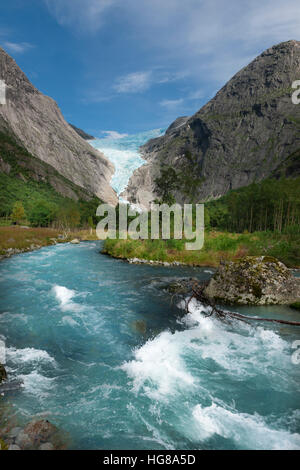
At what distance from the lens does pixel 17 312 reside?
41.9 feet

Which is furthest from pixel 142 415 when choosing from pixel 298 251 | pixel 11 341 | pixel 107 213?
pixel 107 213

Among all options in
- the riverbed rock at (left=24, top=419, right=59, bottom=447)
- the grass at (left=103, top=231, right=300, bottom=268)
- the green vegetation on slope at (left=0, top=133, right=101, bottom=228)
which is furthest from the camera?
the green vegetation on slope at (left=0, top=133, right=101, bottom=228)

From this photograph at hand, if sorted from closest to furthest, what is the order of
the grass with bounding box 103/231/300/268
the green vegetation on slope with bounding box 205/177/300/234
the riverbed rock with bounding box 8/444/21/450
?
the riverbed rock with bounding box 8/444/21/450 → the grass with bounding box 103/231/300/268 → the green vegetation on slope with bounding box 205/177/300/234

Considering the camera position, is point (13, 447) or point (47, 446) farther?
point (47, 446)

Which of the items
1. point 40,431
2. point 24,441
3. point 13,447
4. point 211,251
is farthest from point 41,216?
point 13,447

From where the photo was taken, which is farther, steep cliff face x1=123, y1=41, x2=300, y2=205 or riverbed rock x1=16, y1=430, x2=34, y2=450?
steep cliff face x1=123, y1=41, x2=300, y2=205

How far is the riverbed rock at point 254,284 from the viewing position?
537 inches

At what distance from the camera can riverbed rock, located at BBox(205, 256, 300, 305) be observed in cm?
1364

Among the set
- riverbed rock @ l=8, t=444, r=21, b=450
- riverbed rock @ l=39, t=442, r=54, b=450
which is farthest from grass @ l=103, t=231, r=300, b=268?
riverbed rock @ l=8, t=444, r=21, b=450

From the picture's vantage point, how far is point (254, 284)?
45.7 feet

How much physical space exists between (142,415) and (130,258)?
23.6 meters

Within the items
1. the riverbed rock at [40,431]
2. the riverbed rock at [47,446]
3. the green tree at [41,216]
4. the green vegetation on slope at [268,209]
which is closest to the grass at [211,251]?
the green vegetation on slope at [268,209]

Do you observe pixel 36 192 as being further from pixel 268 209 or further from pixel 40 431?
pixel 40 431

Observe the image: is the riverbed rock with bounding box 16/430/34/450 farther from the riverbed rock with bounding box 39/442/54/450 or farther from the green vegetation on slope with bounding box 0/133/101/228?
the green vegetation on slope with bounding box 0/133/101/228
